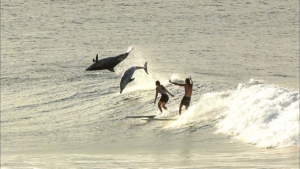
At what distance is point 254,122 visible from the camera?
19.7 m

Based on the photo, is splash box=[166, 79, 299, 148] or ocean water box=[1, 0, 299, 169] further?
splash box=[166, 79, 299, 148]

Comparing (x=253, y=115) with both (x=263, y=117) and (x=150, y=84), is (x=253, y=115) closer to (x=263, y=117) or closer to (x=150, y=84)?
(x=263, y=117)

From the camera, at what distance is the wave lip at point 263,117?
1784 cm

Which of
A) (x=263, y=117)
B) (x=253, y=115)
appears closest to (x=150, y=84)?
(x=253, y=115)

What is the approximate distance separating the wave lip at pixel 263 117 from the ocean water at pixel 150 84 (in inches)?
1.9

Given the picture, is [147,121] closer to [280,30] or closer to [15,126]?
[15,126]

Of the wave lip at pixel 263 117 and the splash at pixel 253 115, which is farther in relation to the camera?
the splash at pixel 253 115

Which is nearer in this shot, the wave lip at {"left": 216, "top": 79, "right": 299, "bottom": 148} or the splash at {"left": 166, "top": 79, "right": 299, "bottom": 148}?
the wave lip at {"left": 216, "top": 79, "right": 299, "bottom": 148}

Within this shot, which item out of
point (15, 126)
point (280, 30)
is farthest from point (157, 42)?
point (15, 126)

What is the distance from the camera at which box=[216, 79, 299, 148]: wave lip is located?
17.8m

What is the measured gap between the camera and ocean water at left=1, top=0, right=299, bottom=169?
17812 mm

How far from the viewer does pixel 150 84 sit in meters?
29.0

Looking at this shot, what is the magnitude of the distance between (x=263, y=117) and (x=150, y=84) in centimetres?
982

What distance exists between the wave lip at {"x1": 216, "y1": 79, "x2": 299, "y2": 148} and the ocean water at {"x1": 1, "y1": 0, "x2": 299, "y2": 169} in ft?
0.16
